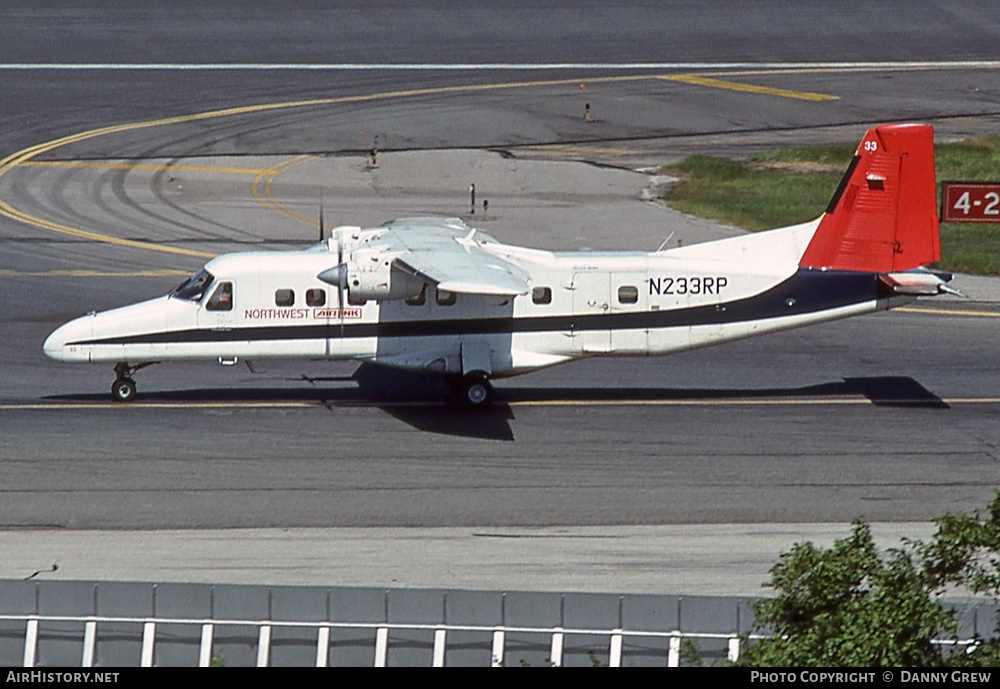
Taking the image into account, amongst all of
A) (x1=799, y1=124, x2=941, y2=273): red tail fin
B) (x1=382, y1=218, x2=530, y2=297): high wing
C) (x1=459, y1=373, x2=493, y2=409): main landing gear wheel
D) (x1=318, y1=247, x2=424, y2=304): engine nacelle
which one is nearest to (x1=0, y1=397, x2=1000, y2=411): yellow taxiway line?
(x1=459, y1=373, x2=493, y2=409): main landing gear wheel

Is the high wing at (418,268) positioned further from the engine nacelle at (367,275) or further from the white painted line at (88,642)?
the white painted line at (88,642)

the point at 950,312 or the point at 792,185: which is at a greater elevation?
the point at 792,185

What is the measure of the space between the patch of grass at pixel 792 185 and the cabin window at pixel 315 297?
19.0 m

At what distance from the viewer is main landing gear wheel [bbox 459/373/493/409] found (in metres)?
27.2

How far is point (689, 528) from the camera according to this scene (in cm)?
2205

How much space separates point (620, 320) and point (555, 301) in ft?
4.34

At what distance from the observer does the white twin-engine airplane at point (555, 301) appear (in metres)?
26.9

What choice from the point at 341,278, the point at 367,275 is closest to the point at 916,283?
the point at 367,275

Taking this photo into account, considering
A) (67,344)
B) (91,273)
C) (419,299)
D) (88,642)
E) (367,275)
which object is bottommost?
(88,642)

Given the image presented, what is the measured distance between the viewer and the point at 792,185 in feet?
154

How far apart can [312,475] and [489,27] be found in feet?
152

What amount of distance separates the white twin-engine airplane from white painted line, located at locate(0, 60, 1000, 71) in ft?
111

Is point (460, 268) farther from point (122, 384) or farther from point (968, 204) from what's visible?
point (968, 204)

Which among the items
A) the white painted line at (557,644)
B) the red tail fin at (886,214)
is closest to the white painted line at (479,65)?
the red tail fin at (886,214)
